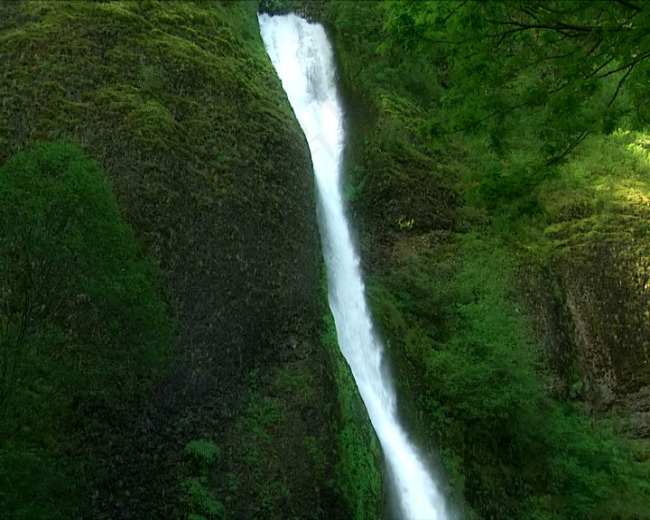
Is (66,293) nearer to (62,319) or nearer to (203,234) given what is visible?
(62,319)

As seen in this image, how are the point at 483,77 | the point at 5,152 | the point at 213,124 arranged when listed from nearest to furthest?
the point at 483,77, the point at 5,152, the point at 213,124

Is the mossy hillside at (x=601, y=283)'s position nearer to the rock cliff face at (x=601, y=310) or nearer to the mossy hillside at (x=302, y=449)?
the rock cliff face at (x=601, y=310)

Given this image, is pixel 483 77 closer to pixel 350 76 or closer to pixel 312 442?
pixel 312 442

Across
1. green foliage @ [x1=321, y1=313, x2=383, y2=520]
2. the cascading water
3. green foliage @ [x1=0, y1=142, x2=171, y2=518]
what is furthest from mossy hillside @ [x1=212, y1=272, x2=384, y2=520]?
green foliage @ [x1=0, y1=142, x2=171, y2=518]

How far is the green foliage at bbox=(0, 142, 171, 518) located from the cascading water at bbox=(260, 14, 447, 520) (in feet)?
13.1

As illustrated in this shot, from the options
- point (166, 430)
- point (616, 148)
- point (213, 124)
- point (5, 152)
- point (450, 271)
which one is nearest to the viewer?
point (166, 430)

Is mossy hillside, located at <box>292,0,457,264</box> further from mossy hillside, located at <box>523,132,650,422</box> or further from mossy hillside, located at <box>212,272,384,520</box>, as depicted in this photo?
mossy hillside, located at <box>212,272,384,520</box>

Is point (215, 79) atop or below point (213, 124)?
atop

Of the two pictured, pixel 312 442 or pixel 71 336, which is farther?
pixel 312 442

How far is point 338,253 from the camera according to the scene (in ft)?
37.9

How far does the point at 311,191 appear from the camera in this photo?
34.9ft

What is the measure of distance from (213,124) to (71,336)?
15.6ft

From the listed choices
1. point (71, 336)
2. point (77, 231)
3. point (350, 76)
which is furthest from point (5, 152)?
point (350, 76)

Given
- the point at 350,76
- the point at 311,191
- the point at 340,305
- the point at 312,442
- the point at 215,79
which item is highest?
the point at 350,76
